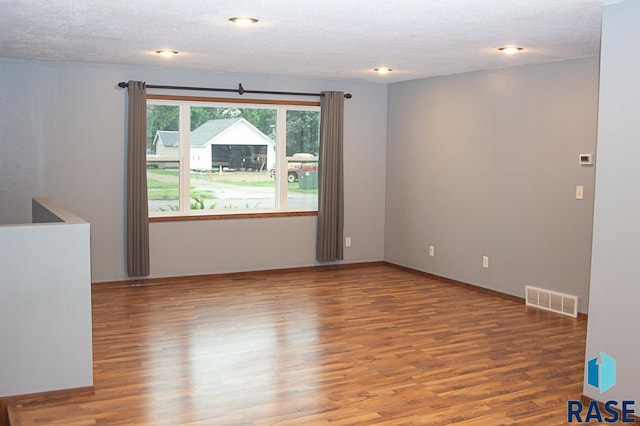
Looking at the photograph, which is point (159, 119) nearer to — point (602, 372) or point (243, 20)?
point (243, 20)

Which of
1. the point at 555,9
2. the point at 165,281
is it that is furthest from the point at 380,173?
the point at 555,9

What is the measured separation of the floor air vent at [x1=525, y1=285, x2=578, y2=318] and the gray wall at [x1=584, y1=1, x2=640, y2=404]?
2213 millimetres

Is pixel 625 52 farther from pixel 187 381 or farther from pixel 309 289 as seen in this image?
pixel 309 289

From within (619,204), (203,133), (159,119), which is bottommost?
(619,204)

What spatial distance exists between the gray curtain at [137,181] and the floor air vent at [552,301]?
153 inches

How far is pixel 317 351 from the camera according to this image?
4965 millimetres

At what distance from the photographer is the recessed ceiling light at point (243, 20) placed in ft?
14.0

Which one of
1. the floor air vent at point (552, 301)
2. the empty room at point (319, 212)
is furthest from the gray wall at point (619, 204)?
the floor air vent at point (552, 301)

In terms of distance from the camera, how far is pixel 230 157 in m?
7.77

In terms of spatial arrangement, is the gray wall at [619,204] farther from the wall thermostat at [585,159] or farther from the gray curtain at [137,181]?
the gray curtain at [137,181]

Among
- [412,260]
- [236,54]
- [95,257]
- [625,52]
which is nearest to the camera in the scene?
[625,52]

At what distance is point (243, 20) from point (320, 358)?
7.70ft

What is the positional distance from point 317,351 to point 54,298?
187 centimetres

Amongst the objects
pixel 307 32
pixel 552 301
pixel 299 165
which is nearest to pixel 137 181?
pixel 299 165
